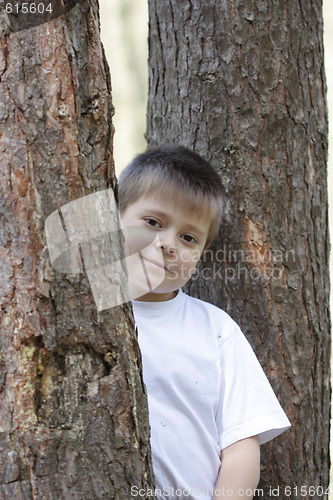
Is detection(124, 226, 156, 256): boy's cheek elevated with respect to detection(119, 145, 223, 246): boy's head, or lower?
lower

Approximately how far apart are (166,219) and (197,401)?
58cm

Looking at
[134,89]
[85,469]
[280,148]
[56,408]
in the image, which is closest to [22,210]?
[56,408]

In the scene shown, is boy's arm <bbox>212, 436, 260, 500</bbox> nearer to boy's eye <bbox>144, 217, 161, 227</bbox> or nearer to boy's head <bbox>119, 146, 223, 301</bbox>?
boy's head <bbox>119, 146, 223, 301</bbox>

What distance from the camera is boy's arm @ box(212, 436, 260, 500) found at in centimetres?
165

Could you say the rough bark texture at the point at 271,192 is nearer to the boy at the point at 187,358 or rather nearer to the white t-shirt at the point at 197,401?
the boy at the point at 187,358

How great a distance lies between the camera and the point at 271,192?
212 centimetres

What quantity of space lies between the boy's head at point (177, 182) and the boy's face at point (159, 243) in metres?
0.03

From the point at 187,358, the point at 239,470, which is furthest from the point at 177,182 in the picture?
the point at 239,470

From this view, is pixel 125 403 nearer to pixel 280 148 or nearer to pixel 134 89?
pixel 280 148

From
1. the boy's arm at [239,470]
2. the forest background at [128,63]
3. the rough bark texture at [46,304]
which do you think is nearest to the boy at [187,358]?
the boy's arm at [239,470]

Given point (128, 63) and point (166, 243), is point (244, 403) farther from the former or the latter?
point (128, 63)

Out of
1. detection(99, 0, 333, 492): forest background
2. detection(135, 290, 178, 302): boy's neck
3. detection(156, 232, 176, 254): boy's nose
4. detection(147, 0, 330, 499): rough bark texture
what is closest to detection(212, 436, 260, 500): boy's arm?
detection(147, 0, 330, 499): rough bark texture

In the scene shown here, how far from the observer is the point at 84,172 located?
121cm

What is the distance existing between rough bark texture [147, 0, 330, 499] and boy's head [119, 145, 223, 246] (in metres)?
0.21
